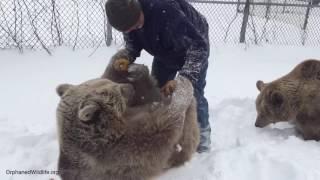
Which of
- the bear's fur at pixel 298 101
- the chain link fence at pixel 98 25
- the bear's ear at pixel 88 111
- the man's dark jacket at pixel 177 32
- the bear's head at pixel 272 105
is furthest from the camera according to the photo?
the chain link fence at pixel 98 25

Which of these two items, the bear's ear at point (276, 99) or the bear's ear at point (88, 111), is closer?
the bear's ear at point (88, 111)

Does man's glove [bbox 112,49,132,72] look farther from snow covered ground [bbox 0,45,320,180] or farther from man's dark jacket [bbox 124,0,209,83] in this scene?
snow covered ground [bbox 0,45,320,180]

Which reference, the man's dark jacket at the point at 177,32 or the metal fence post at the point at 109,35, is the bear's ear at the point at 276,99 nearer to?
the man's dark jacket at the point at 177,32

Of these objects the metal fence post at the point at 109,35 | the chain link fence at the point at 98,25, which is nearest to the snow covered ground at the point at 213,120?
the metal fence post at the point at 109,35

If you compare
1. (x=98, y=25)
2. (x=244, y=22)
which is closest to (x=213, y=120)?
(x=244, y=22)

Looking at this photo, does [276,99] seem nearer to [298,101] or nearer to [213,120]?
[298,101]

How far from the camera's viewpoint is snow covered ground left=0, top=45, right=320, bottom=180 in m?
4.32

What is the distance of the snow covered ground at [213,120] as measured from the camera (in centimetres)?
432

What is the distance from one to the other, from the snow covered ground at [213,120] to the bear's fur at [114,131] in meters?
0.59

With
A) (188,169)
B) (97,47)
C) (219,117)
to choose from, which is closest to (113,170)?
(188,169)


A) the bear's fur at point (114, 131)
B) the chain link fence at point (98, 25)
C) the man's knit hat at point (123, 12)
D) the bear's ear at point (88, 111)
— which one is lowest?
A: the chain link fence at point (98, 25)

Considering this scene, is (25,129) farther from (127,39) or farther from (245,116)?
(245,116)

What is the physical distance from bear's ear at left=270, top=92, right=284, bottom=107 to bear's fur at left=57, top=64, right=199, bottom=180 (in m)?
1.90

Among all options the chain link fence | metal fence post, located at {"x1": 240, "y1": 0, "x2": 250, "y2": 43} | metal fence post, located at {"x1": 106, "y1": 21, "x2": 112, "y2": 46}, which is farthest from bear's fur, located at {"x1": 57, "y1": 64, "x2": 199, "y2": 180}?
metal fence post, located at {"x1": 240, "y1": 0, "x2": 250, "y2": 43}
